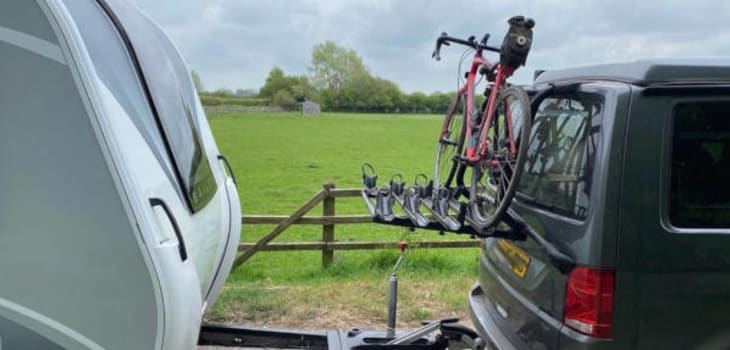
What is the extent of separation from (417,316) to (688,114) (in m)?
3.39

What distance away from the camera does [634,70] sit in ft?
8.20

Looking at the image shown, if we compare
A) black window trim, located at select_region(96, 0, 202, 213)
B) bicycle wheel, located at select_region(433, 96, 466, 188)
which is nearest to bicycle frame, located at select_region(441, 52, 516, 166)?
bicycle wheel, located at select_region(433, 96, 466, 188)

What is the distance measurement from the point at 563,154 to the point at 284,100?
4588 centimetres

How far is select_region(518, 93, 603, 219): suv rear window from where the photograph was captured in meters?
2.54

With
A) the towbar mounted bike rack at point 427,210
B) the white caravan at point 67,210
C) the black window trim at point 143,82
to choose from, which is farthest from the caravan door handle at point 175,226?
the towbar mounted bike rack at point 427,210

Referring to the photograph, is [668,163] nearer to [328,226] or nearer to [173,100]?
[173,100]

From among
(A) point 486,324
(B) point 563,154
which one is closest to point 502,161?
(B) point 563,154

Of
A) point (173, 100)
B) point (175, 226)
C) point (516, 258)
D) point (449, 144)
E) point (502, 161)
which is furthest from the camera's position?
point (449, 144)

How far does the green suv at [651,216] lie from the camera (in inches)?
94.9

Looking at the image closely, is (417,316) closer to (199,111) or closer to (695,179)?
(199,111)

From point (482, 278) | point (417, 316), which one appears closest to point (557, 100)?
point (482, 278)

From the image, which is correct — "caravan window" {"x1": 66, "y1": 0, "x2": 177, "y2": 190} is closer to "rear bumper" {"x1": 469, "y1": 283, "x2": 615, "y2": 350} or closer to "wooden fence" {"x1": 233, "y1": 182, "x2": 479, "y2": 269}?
"rear bumper" {"x1": 469, "y1": 283, "x2": 615, "y2": 350}

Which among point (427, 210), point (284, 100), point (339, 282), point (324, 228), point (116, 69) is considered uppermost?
point (284, 100)

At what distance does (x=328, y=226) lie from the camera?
283 inches
